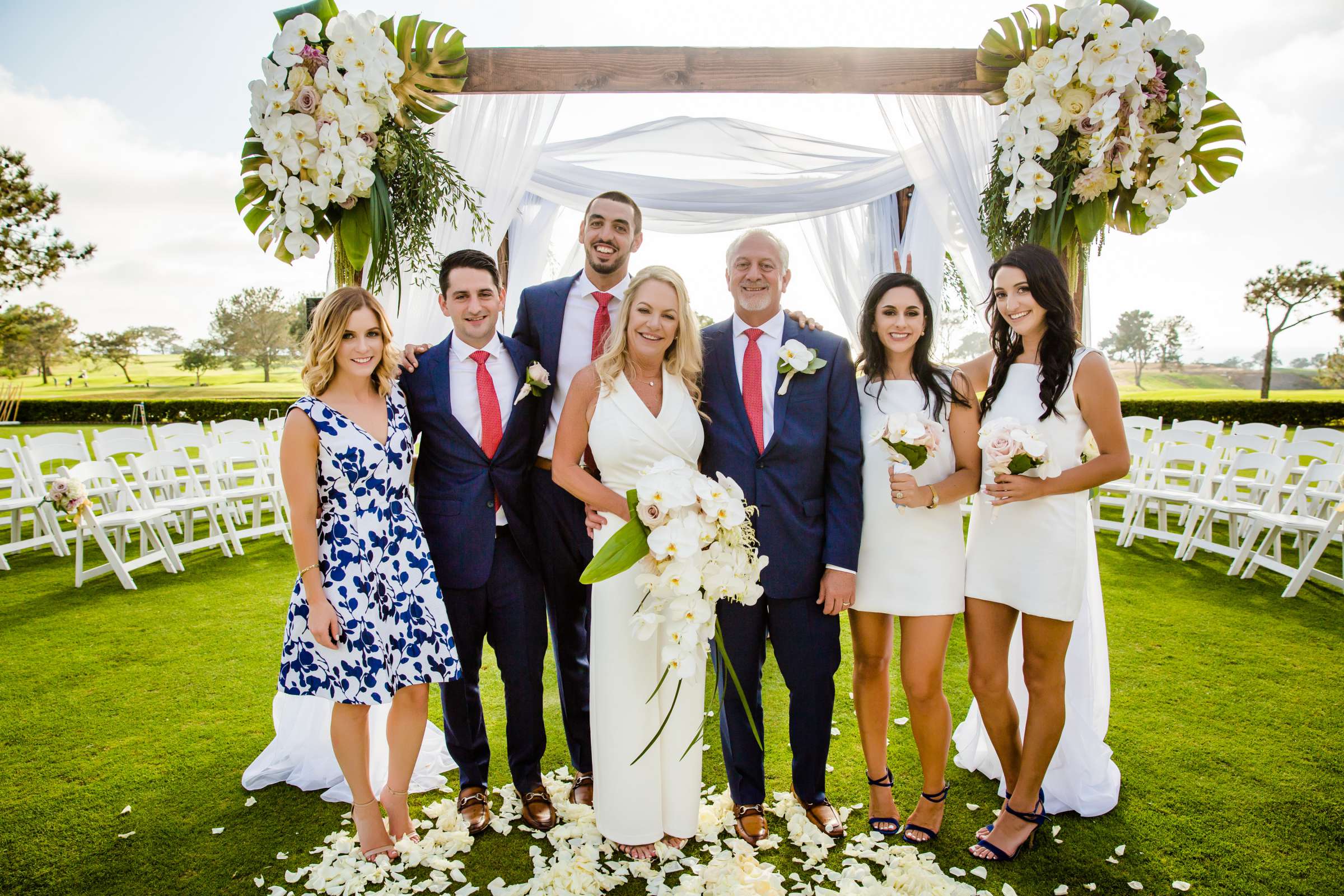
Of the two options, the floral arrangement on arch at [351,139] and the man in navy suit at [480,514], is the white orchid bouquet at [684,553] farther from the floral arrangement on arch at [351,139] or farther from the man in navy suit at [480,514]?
the floral arrangement on arch at [351,139]

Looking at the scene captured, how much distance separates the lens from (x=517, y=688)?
317 centimetres

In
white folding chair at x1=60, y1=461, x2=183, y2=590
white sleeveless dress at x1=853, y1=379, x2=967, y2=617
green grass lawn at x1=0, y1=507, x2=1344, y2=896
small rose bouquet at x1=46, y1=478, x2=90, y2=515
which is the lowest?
green grass lawn at x1=0, y1=507, x2=1344, y2=896

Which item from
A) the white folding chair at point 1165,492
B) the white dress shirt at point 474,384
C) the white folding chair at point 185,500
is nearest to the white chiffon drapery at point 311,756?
the white dress shirt at point 474,384

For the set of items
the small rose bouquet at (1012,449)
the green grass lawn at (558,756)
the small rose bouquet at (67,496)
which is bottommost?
the green grass lawn at (558,756)

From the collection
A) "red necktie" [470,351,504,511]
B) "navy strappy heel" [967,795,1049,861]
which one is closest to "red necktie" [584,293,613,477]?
"red necktie" [470,351,504,511]

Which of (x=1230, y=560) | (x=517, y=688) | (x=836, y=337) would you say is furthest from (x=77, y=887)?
(x=1230, y=560)

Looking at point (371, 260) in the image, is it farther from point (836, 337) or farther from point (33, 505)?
point (33, 505)

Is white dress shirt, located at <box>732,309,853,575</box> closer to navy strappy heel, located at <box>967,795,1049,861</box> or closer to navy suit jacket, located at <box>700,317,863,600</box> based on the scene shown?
navy suit jacket, located at <box>700,317,863,600</box>

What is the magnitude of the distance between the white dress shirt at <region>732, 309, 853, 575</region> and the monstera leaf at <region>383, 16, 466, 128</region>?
175 cm

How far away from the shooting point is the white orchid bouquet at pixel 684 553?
2389 millimetres

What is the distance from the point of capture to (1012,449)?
2559mm

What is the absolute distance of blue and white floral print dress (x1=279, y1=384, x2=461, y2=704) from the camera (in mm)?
2717

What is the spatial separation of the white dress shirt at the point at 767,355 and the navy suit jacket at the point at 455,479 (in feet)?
2.96

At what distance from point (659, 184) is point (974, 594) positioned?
13.6ft
